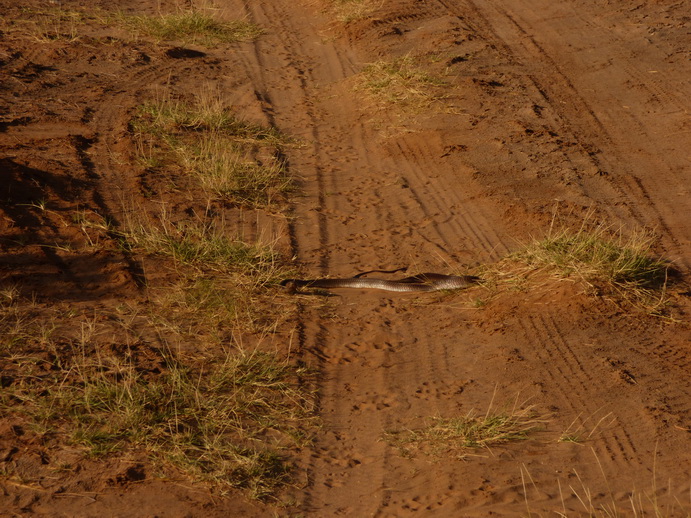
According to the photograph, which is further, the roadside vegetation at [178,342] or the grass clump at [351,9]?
the grass clump at [351,9]

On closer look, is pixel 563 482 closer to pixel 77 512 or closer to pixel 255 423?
pixel 255 423

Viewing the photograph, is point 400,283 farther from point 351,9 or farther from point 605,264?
point 351,9

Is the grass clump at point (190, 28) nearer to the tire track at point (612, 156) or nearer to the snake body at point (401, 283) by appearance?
the tire track at point (612, 156)

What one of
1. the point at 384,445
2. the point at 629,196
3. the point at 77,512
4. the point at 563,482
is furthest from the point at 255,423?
the point at 629,196

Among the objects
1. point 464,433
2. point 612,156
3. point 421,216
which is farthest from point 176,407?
point 612,156

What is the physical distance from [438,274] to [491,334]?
29.3 inches

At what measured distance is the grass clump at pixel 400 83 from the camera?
26.5 ft

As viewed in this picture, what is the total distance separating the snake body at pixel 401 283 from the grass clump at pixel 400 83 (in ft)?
10.5

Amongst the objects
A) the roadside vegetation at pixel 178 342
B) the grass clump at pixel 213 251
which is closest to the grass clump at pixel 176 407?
the roadside vegetation at pixel 178 342

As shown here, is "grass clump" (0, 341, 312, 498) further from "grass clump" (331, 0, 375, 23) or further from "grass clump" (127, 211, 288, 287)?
"grass clump" (331, 0, 375, 23)

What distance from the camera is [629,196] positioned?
6.36 meters

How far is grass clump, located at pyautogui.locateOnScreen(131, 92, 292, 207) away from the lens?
634 centimetres

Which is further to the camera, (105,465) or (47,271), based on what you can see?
(47,271)

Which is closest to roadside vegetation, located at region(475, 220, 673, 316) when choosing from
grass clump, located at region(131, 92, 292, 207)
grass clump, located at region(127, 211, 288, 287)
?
grass clump, located at region(127, 211, 288, 287)
